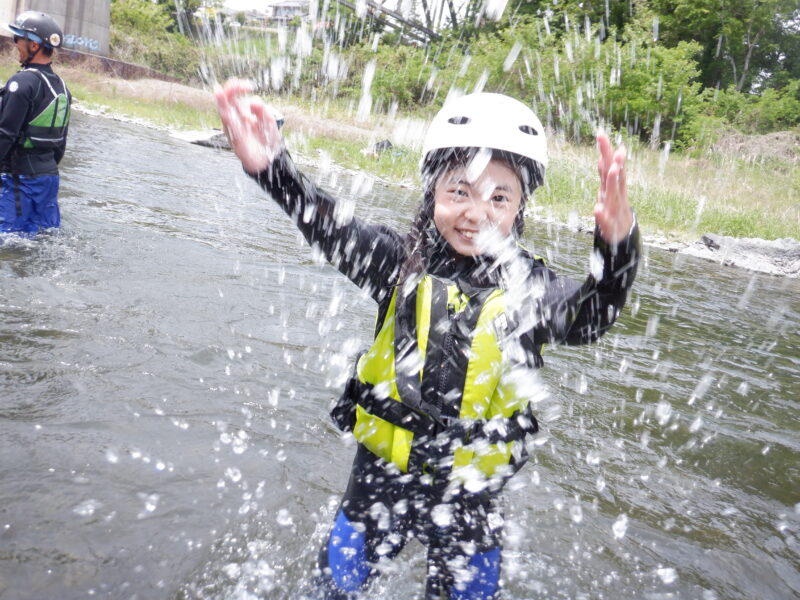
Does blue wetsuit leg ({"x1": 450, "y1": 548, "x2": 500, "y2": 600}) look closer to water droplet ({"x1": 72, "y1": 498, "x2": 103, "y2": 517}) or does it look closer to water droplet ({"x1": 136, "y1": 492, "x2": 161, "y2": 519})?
water droplet ({"x1": 136, "y1": 492, "x2": 161, "y2": 519})

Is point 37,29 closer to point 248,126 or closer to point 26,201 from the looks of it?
point 26,201

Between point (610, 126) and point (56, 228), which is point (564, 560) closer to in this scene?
point (56, 228)

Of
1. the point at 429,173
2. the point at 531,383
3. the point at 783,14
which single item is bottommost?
the point at 531,383

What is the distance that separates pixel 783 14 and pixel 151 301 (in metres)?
48.7

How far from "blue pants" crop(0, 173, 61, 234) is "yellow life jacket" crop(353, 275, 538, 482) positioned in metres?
5.50

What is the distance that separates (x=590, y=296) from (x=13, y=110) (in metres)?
5.84

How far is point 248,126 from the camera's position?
2.42m

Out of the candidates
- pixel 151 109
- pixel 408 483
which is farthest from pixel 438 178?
pixel 151 109

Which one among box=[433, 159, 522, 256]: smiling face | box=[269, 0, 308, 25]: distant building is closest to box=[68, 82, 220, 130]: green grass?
box=[433, 159, 522, 256]: smiling face

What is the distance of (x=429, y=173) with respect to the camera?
2680 mm

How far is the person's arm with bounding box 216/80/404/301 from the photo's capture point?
7.91ft

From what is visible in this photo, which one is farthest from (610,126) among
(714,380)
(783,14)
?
(714,380)

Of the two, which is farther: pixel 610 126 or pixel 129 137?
pixel 610 126

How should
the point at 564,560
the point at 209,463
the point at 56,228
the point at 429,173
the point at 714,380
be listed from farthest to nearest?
the point at 56,228
the point at 714,380
the point at 209,463
the point at 564,560
the point at 429,173
